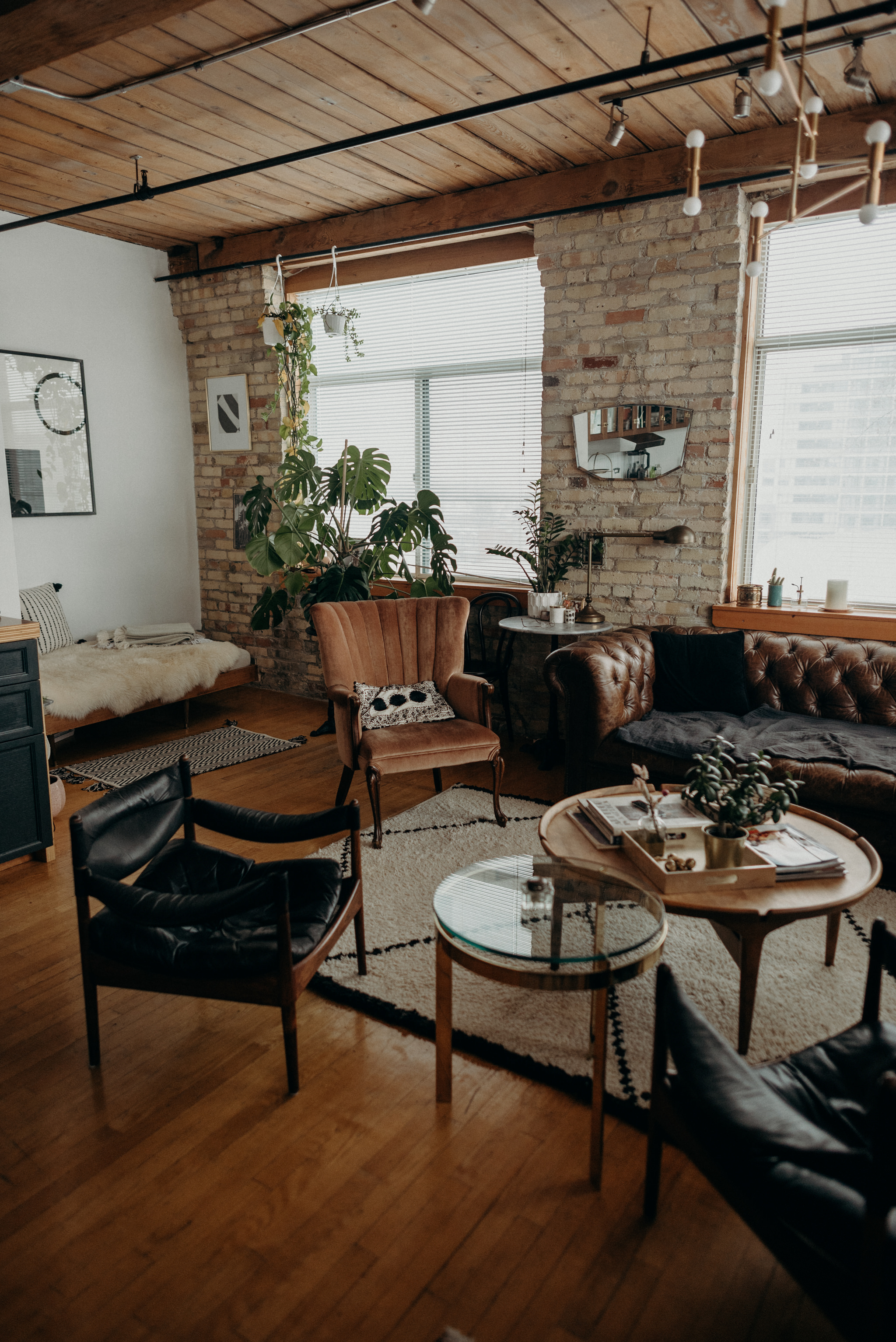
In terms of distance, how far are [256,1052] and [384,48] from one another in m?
3.44

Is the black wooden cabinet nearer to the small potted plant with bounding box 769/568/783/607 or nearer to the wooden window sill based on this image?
the wooden window sill

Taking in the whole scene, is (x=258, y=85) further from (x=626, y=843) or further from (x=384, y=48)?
→ (x=626, y=843)

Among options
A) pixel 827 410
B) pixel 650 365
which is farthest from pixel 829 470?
pixel 650 365

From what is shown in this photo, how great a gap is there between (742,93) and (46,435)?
437 centimetres

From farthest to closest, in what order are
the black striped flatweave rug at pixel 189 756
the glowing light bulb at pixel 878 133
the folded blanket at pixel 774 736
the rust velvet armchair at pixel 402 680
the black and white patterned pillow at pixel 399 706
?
the black striped flatweave rug at pixel 189 756 < the black and white patterned pillow at pixel 399 706 < the rust velvet armchair at pixel 402 680 < the folded blanket at pixel 774 736 < the glowing light bulb at pixel 878 133

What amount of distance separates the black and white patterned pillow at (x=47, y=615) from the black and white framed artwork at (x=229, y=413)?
159 centimetres

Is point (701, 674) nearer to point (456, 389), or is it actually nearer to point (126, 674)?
point (456, 389)

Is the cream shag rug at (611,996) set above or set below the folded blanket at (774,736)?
below

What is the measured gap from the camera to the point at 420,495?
5113 millimetres

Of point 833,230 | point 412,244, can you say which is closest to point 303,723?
point 412,244

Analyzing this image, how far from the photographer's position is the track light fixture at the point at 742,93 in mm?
3041

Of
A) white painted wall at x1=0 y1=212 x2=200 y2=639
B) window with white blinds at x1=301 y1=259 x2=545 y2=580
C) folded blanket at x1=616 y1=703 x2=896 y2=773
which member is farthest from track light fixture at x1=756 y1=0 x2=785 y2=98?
white painted wall at x1=0 y1=212 x2=200 y2=639

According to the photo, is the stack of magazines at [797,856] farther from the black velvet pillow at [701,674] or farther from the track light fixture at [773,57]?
the track light fixture at [773,57]

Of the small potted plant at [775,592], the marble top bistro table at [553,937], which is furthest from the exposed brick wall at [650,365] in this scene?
the marble top bistro table at [553,937]
